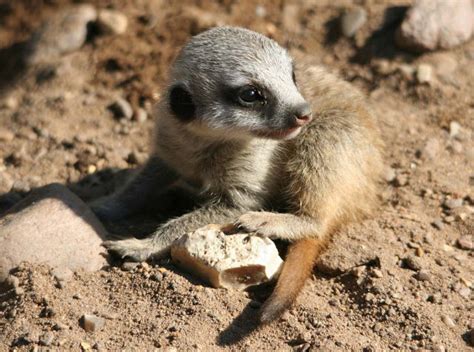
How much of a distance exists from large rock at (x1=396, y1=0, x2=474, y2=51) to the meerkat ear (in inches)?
92.4

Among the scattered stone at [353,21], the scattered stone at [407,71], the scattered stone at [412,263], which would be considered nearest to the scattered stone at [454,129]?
the scattered stone at [407,71]

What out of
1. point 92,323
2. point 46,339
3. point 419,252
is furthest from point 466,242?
point 46,339

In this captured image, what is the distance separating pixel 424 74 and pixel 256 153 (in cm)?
199

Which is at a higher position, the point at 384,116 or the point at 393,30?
the point at 393,30

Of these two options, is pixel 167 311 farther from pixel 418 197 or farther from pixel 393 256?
pixel 418 197

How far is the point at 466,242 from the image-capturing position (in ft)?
14.4

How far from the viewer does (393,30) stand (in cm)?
609

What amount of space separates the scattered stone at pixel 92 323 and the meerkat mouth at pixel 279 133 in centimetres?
132

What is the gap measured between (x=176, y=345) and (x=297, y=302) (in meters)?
0.71

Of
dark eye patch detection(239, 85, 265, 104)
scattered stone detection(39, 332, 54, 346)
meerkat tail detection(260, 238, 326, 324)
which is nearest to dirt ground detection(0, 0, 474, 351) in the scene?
scattered stone detection(39, 332, 54, 346)

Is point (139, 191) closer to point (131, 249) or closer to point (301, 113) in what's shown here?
point (131, 249)

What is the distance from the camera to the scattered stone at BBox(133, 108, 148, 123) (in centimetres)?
580

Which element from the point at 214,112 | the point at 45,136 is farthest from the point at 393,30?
the point at 45,136

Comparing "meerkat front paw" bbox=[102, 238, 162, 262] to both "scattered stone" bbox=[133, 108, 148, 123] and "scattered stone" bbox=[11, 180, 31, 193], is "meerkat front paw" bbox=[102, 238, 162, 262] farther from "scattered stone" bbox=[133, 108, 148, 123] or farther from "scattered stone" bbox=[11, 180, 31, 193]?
"scattered stone" bbox=[133, 108, 148, 123]
